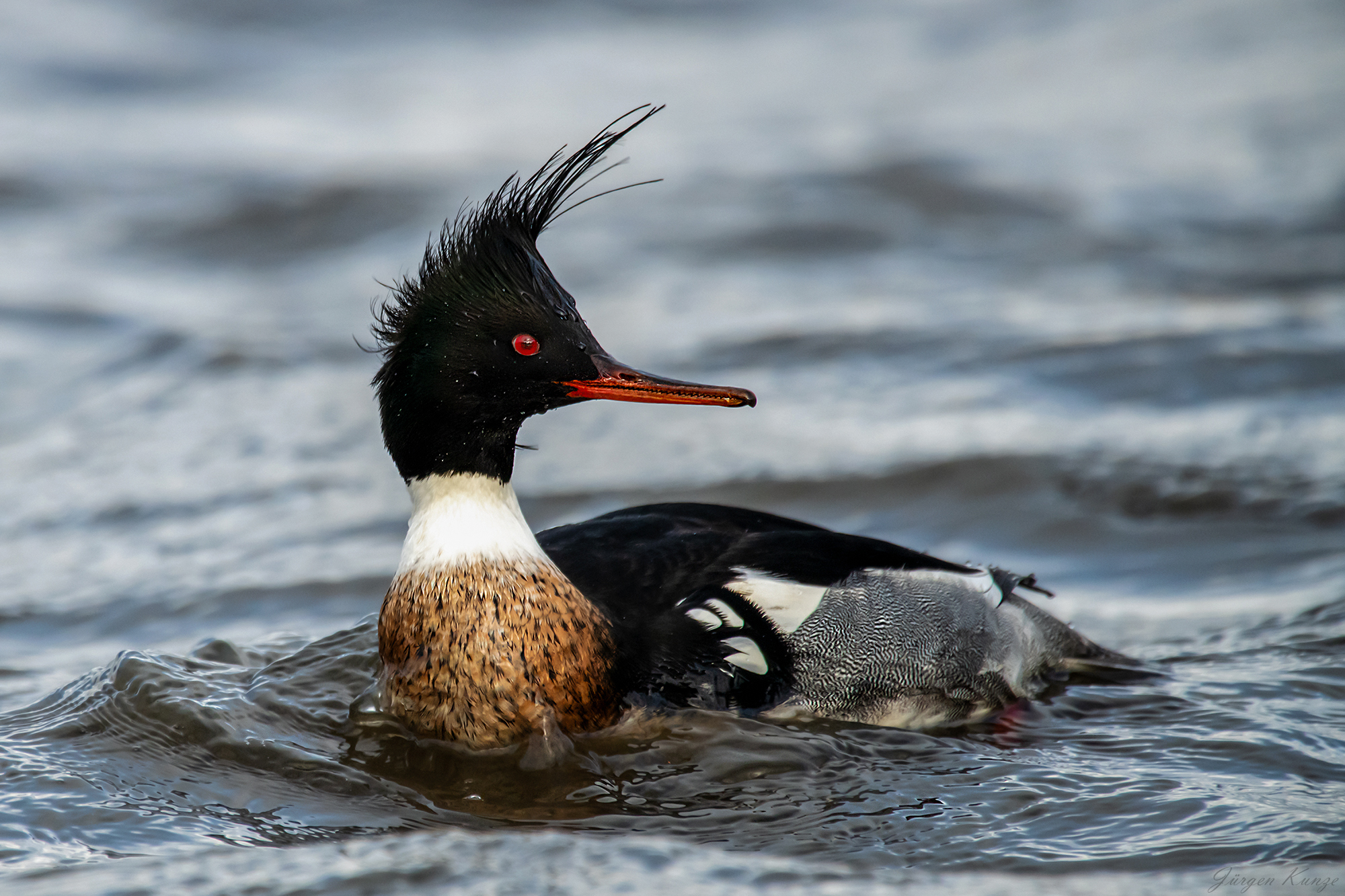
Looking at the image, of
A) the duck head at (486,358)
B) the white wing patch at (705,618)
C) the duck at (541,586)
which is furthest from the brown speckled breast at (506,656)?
the duck head at (486,358)

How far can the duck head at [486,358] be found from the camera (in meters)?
4.88

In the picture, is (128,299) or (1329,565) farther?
(128,299)

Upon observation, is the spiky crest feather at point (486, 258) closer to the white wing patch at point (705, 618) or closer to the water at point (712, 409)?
the white wing patch at point (705, 618)

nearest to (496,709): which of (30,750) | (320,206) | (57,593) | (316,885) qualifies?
(316,885)

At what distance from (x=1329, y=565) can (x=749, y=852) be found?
13.0 ft

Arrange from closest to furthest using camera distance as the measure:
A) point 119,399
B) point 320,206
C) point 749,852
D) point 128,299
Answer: point 749,852 → point 119,399 → point 128,299 → point 320,206

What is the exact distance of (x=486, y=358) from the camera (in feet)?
16.0

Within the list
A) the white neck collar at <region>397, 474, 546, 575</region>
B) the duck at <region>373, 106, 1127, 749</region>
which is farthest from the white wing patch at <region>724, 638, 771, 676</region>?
the white neck collar at <region>397, 474, 546, 575</region>

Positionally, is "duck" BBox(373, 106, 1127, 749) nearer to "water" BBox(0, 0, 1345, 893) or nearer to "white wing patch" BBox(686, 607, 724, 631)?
"white wing patch" BBox(686, 607, 724, 631)

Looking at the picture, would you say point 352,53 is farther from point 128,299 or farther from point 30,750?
point 30,750

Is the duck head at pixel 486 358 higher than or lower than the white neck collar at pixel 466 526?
higher

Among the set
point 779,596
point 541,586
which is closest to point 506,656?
point 541,586

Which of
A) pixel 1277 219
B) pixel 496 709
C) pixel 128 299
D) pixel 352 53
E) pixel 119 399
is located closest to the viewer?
pixel 496 709

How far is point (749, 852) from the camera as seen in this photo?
169 inches
